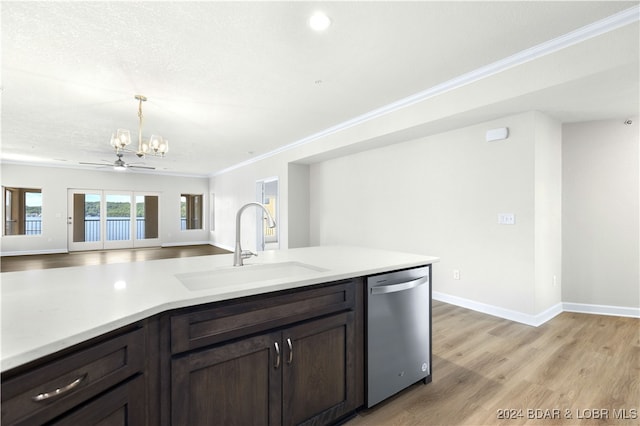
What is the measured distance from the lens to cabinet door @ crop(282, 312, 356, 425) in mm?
1452

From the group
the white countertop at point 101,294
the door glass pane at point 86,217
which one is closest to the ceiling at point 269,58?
the white countertop at point 101,294

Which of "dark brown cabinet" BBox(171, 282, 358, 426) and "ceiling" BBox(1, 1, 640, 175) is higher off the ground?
"ceiling" BBox(1, 1, 640, 175)

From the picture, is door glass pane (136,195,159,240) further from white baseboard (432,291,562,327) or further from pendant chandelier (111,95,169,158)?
white baseboard (432,291,562,327)

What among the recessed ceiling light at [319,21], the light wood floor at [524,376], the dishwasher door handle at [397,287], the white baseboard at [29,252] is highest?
the recessed ceiling light at [319,21]

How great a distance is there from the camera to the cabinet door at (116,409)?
882 millimetres

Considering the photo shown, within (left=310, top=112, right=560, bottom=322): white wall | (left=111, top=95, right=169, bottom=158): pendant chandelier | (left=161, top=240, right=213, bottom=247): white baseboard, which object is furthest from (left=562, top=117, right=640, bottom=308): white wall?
(left=161, top=240, right=213, bottom=247): white baseboard

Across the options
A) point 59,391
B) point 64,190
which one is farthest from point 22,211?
point 59,391

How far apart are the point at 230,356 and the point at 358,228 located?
4.19 metres

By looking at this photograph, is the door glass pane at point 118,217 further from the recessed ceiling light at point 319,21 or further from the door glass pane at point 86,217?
the recessed ceiling light at point 319,21

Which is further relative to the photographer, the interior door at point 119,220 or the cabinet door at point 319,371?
the interior door at point 119,220

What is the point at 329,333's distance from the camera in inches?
62.6

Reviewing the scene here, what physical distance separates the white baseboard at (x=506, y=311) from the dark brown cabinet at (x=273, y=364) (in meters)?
2.52

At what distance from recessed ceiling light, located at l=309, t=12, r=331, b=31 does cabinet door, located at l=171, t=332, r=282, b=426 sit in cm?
211

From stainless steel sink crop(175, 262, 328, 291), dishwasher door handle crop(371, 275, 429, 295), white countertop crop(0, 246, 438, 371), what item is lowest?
dishwasher door handle crop(371, 275, 429, 295)
